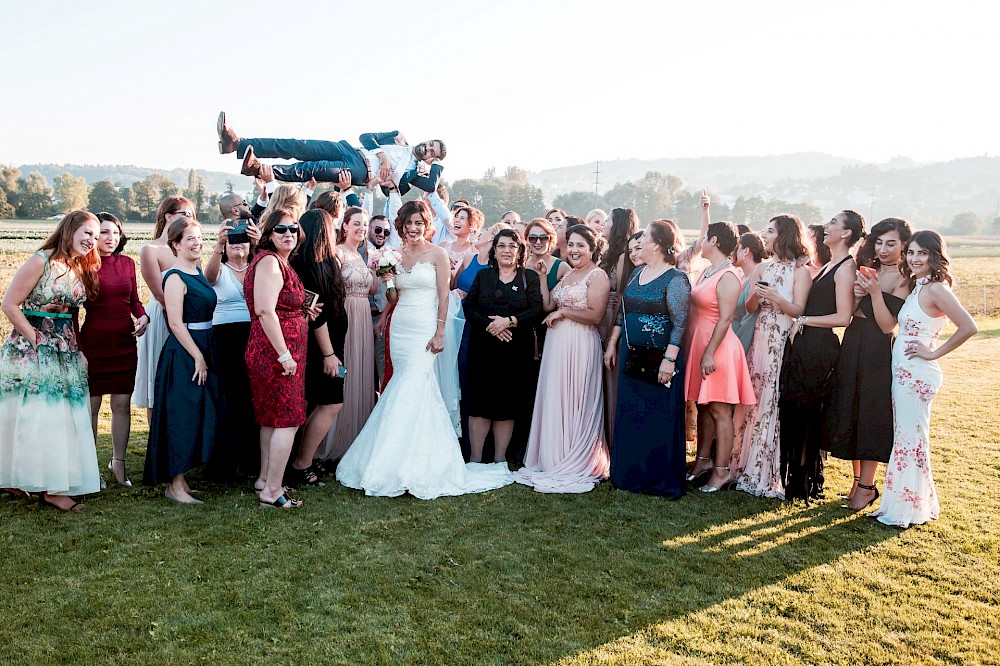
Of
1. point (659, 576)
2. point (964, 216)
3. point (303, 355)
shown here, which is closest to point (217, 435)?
point (303, 355)

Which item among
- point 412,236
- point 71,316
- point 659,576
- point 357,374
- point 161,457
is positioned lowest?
point 659,576

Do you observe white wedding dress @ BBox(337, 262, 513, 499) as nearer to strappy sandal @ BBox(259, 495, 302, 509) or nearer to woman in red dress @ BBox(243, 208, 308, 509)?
strappy sandal @ BBox(259, 495, 302, 509)

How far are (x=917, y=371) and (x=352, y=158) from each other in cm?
558

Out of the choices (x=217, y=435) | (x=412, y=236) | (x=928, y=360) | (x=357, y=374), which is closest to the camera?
(x=928, y=360)

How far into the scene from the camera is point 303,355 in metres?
5.25

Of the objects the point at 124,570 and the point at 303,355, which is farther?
the point at 303,355

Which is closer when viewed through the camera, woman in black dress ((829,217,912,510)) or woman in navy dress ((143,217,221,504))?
woman in navy dress ((143,217,221,504))

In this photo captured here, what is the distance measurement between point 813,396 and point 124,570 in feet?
16.2

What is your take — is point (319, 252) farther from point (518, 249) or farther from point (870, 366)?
point (870, 366)

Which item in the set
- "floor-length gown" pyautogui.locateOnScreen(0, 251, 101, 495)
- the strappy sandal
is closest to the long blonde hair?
"floor-length gown" pyautogui.locateOnScreen(0, 251, 101, 495)

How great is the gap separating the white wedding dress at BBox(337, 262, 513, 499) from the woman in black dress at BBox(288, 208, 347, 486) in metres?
0.36

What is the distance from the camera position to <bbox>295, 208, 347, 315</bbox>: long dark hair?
544 cm

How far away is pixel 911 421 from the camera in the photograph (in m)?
5.13

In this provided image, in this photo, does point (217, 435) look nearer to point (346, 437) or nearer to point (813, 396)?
point (346, 437)
